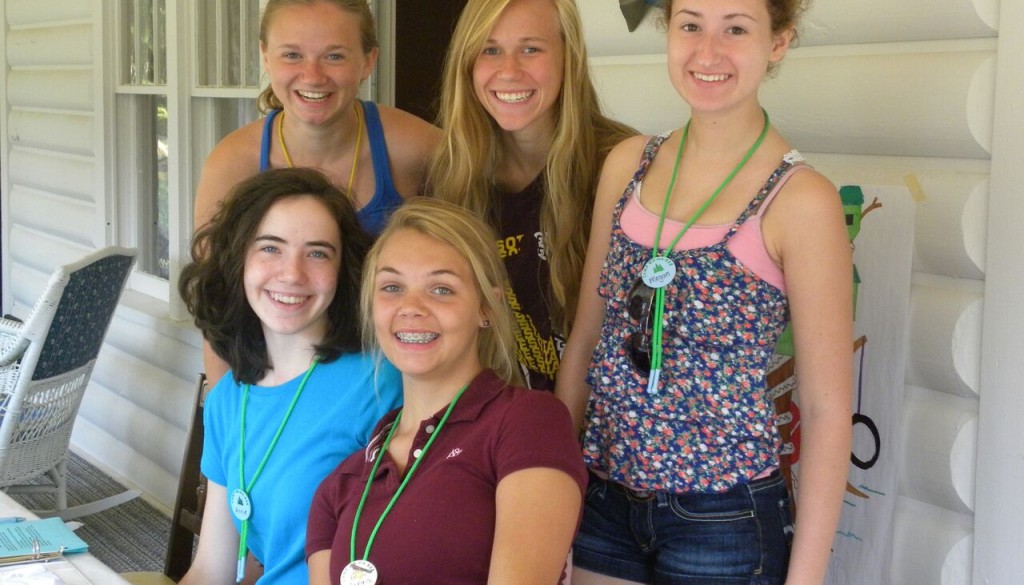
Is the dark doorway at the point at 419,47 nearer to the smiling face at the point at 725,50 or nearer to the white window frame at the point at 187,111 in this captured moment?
the white window frame at the point at 187,111

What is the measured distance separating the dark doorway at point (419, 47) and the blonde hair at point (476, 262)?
2116 millimetres

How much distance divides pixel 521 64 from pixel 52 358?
275 centimetres

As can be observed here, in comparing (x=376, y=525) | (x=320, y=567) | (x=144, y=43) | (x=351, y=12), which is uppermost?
(x=144, y=43)

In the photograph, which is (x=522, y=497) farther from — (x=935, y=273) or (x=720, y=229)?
(x=935, y=273)

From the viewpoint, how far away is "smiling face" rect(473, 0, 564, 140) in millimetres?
2191

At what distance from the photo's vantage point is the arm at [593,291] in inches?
77.6

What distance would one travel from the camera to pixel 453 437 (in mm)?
1832

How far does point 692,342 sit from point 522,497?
A: 1.13 feet

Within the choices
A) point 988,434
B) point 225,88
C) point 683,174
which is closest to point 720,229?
point 683,174

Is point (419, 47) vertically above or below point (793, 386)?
above

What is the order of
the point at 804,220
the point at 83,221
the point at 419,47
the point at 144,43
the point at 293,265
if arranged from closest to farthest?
1. the point at 804,220
2. the point at 293,265
3. the point at 419,47
4. the point at 144,43
5. the point at 83,221

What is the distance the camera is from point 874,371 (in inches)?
88.5

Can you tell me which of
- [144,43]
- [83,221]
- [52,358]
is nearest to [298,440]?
[52,358]

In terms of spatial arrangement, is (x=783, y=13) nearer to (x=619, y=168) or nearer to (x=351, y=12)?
(x=619, y=168)
